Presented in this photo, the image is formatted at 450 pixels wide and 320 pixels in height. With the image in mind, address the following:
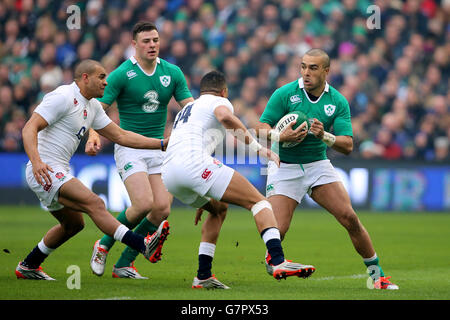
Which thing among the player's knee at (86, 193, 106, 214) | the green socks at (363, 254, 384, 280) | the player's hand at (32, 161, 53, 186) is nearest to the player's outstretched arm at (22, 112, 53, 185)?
the player's hand at (32, 161, 53, 186)

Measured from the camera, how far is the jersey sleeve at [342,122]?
355 inches

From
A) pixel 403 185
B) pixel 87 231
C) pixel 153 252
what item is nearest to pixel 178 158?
pixel 153 252

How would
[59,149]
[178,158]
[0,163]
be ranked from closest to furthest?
[178,158], [59,149], [0,163]

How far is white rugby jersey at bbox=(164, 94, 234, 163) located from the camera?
8078 mm

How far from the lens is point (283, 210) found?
8883mm

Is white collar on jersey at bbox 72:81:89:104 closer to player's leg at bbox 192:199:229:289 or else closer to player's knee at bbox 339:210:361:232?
player's leg at bbox 192:199:229:289

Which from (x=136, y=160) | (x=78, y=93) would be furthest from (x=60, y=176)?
(x=136, y=160)

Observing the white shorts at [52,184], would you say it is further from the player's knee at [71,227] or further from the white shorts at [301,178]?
the white shorts at [301,178]

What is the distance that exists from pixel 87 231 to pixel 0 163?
190 inches

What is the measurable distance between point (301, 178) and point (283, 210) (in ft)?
1.38

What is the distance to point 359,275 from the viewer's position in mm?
9797

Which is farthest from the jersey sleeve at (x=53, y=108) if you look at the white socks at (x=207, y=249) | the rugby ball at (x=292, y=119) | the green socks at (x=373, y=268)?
the green socks at (x=373, y=268)

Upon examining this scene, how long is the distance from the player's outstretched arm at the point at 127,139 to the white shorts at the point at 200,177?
53.4 inches

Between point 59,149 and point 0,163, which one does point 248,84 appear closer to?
point 0,163
